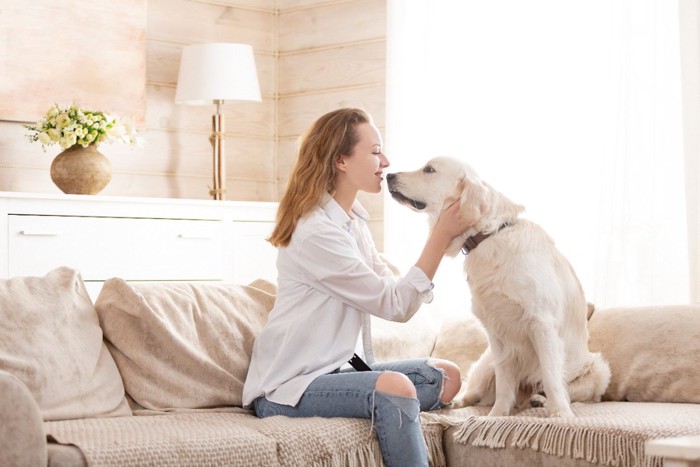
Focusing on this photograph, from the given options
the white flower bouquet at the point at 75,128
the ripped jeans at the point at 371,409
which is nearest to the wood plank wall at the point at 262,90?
the white flower bouquet at the point at 75,128

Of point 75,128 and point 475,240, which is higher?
point 75,128

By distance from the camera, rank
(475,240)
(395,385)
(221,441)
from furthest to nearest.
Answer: (475,240), (395,385), (221,441)

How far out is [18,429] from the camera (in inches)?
70.9

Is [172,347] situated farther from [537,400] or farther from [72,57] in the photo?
[72,57]

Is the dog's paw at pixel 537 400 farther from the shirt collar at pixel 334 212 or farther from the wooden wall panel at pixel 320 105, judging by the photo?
the wooden wall panel at pixel 320 105

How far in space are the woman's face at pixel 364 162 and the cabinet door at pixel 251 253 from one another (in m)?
1.87

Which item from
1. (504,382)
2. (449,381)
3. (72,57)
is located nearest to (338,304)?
(449,381)

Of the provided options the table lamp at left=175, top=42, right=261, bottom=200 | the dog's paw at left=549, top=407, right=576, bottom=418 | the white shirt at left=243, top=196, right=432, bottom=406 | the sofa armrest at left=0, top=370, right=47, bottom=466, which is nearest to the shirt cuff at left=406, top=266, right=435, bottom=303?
the white shirt at left=243, top=196, right=432, bottom=406

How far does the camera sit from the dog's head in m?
2.59

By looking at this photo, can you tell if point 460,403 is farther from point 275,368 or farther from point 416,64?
point 416,64

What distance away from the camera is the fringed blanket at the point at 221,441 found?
6.43ft

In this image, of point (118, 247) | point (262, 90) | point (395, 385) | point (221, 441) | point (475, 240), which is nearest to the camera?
point (221, 441)

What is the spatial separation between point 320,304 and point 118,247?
72.2 inches

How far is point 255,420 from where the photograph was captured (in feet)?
7.62
